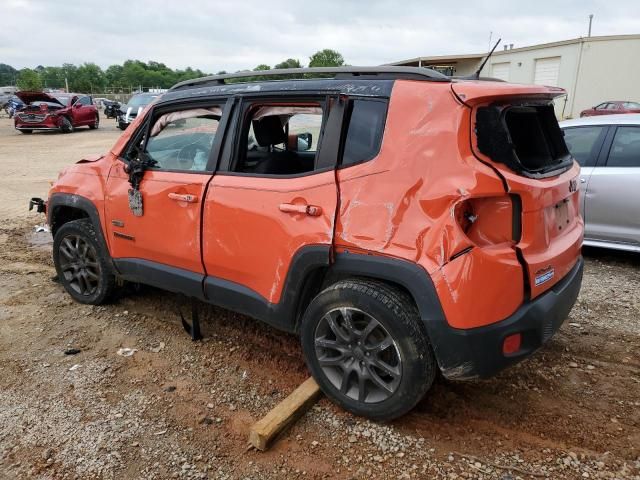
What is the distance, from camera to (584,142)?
17.4 feet

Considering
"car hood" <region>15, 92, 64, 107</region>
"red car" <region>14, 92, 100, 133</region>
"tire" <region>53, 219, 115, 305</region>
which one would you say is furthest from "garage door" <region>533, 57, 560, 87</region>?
"tire" <region>53, 219, 115, 305</region>

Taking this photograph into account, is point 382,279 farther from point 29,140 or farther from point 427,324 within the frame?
point 29,140

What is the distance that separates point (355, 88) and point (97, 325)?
270 cm

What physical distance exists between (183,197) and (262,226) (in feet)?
2.22

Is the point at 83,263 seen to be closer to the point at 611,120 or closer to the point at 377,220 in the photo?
the point at 377,220

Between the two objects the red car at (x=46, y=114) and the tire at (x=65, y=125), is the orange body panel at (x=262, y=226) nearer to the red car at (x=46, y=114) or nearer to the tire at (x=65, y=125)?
the red car at (x=46, y=114)

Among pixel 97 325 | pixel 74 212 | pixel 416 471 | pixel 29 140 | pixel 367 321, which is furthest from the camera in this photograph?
pixel 29 140

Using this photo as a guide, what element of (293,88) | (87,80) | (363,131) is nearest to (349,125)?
(363,131)

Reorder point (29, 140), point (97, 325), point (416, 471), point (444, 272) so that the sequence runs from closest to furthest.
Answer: point (444, 272) < point (416, 471) < point (97, 325) < point (29, 140)

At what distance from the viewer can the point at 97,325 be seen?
3863 millimetres

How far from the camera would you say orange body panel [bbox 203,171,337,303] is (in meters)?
2.59

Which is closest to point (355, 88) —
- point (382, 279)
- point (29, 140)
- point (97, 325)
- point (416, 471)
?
point (382, 279)

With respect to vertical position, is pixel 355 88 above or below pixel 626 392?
above

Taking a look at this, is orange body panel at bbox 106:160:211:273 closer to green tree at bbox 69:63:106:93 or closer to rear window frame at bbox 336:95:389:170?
rear window frame at bbox 336:95:389:170
